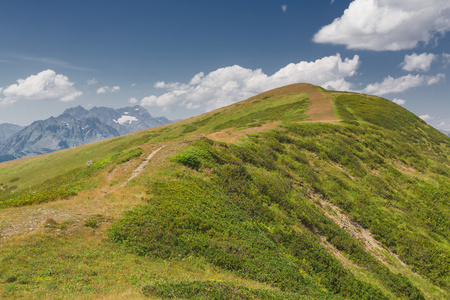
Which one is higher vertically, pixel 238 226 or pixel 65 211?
pixel 65 211

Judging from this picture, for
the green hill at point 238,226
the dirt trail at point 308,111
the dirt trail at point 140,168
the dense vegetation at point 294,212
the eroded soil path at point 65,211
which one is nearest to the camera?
the green hill at point 238,226

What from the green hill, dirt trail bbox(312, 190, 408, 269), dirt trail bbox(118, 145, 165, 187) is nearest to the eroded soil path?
the green hill

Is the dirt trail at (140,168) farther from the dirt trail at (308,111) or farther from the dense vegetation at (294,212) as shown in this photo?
the dirt trail at (308,111)

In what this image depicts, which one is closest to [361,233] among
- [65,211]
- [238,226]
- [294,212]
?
[294,212]

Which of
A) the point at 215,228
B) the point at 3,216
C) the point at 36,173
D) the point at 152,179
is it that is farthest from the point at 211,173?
the point at 36,173

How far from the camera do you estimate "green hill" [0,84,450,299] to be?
12.6 meters

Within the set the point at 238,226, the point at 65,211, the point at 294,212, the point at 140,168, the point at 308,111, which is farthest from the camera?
the point at 308,111

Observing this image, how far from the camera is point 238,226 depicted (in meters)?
20.1

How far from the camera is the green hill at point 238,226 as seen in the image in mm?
12609

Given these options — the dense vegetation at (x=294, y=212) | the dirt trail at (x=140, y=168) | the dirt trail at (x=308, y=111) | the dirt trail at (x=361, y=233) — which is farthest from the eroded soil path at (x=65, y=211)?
the dirt trail at (x=308, y=111)

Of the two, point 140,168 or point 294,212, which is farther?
point 140,168

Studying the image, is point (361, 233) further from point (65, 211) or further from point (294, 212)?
point (65, 211)

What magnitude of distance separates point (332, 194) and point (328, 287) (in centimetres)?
1761

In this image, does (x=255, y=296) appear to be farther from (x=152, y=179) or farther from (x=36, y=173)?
(x=36, y=173)
